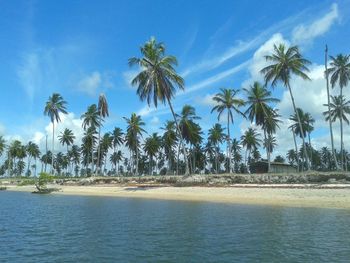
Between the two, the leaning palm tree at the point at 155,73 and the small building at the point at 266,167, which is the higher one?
the leaning palm tree at the point at 155,73

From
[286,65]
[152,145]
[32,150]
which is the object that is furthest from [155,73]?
[32,150]

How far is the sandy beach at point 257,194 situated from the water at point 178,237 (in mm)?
6736

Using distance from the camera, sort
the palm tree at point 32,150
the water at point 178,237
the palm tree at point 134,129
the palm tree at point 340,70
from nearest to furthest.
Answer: the water at point 178,237, the palm tree at point 340,70, the palm tree at point 134,129, the palm tree at point 32,150

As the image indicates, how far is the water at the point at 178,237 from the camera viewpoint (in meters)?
14.5

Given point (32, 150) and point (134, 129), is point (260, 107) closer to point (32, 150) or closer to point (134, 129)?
point (134, 129)

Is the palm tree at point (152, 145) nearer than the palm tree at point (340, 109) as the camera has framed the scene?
No

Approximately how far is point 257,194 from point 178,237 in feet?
79.8

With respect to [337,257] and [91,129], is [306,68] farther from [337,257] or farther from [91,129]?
[91,129]

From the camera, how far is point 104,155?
116562mm

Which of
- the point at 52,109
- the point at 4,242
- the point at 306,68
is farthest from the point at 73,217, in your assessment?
the point at 52,109

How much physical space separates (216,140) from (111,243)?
267 feet

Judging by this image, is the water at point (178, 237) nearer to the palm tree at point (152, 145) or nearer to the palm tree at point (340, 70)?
the palm tree at point (340, 70)

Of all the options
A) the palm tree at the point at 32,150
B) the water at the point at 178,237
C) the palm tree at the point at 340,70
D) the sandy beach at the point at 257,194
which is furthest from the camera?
the palm tree at the point at 32,150

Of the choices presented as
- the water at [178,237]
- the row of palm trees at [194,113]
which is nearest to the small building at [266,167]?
the row of palm trees at [194,113]
